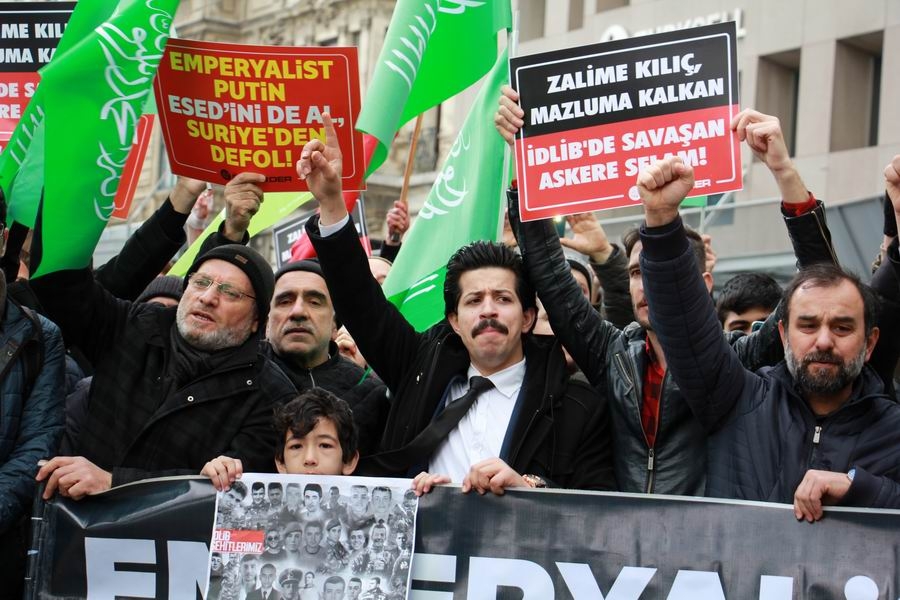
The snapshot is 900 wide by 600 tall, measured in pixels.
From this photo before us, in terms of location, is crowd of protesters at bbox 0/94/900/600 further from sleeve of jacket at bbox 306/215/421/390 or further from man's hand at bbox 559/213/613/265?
man's hand at bbox 559/213/613/265

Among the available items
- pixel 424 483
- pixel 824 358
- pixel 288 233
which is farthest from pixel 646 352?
pixel 288 233

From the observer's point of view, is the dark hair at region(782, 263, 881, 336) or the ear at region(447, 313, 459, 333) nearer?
the dark hair at region(782, 263, 881, 336)

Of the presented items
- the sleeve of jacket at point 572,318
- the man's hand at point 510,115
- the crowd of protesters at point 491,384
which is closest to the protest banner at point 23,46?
the crowd of protesters at point 491,384

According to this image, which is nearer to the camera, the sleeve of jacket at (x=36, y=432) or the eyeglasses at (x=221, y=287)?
the sleeve of jacket at (x=36, y=432)

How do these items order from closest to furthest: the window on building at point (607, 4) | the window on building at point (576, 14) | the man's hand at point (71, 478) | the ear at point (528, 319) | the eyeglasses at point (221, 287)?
the man's hand at point (71, 478) < the ear at point (528, 319) < the eyeglasses at point (221, 287) < the window on building at point (607, 4) < the window on building at point (576, 14)

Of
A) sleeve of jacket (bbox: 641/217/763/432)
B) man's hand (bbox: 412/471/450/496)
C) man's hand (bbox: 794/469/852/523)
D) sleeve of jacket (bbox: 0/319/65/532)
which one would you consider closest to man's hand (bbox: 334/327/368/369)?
sleeve of jacket (bbox: 0/319/65/532)

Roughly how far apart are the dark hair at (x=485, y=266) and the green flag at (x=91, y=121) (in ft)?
4.25

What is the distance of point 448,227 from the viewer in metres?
6.47

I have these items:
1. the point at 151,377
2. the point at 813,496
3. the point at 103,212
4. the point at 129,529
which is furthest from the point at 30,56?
the point at 813,496

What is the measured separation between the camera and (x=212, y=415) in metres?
5.20

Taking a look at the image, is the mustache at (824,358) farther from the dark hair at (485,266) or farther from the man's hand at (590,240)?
the man's hand at (590,240)

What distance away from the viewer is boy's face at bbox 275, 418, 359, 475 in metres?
4.90

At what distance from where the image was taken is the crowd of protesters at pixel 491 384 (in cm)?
454

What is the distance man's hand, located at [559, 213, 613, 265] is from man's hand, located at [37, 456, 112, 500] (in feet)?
8.38
